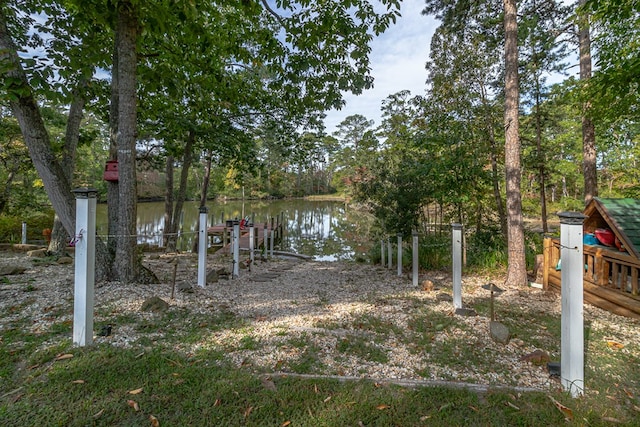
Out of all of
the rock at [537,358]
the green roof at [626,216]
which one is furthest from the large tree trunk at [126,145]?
the green roof at [626,216]

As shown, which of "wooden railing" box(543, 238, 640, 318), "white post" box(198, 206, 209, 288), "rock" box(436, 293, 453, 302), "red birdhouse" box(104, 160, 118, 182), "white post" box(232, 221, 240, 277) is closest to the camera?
"wooden railing" box(543, 238, 640, 318)

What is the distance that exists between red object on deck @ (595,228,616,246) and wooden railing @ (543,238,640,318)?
27 cm

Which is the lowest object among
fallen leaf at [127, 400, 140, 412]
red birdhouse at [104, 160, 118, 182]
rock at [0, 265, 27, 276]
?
fallen leaf at [127, 400, 140, 412]

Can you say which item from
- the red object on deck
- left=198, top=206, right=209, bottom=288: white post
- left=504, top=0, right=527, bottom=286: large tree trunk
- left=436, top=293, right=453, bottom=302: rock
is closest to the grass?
left=436, top=293, right=453, bottom=302: rock

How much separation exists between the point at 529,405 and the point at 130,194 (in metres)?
4.51

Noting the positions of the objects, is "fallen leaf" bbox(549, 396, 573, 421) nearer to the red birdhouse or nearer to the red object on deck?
the red object on deck

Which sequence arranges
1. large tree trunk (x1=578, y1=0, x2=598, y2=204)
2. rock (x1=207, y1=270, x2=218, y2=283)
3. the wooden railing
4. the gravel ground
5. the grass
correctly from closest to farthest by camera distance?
the grass
the gravel ground
the wooden railing
rock (x1=207, y1=270, x2=218, y2=283)
large tree trunk (x1=578, y1=0, x2=598, y2=204)

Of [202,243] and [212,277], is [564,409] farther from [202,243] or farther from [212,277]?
[212,277]

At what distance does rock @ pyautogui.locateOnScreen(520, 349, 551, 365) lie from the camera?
238 cm

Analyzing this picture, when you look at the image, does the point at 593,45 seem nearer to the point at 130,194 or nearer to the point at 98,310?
the point at 130,194

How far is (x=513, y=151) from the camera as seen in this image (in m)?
5.17

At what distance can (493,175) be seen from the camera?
7305mm

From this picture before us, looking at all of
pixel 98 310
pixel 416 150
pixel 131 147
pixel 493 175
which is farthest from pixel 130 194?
pixel 493 175

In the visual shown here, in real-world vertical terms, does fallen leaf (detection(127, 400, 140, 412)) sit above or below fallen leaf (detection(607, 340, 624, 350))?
above
